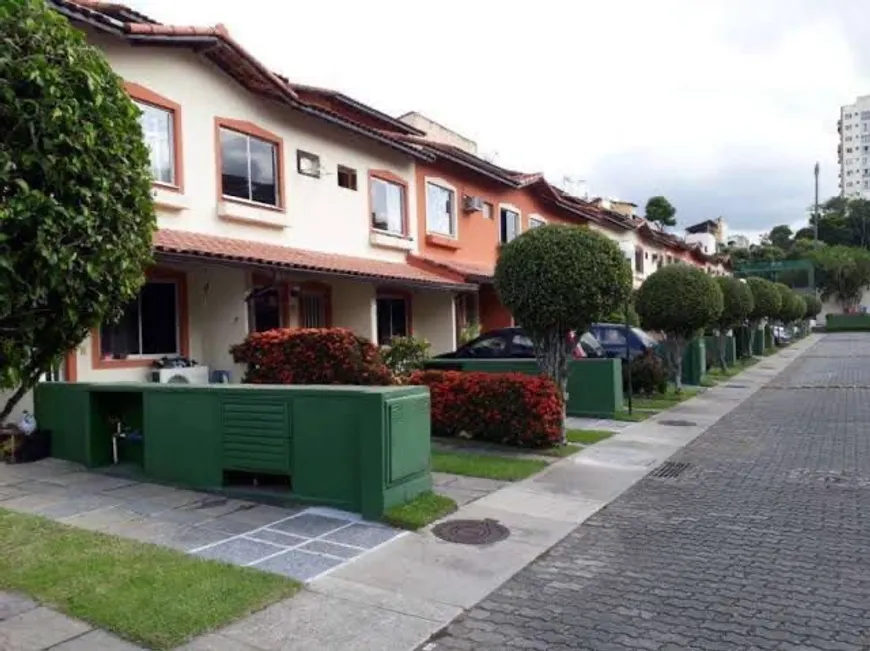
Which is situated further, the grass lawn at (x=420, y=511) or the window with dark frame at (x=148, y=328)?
the window with dark frame at (x=148, y=328)

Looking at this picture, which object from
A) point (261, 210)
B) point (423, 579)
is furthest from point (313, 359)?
point (423, 579)

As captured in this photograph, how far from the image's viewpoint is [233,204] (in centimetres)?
1298

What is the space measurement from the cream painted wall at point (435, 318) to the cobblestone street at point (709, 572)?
1052 cm

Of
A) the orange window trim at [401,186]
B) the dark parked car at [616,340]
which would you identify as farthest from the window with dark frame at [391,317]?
the dark parked car at [616,340]

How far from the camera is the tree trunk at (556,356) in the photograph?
1088 cm

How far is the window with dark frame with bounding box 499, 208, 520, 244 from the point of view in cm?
2372

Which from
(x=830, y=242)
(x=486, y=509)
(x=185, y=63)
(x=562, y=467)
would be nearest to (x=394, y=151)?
(x=185, y=63)

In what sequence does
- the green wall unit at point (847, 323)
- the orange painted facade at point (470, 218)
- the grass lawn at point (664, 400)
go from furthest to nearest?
the green wall unit at point (847, 323)
the orange painted facade at point (470, 218)
the grass lawn at point (664, 400)

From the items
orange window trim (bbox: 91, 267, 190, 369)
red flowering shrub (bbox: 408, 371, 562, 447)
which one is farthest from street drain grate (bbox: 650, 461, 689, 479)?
orange window trim (bbox: 91, 267, 190, 369)

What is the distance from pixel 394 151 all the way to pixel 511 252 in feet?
26.7

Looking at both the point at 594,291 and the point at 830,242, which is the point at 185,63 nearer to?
the point at 594,291

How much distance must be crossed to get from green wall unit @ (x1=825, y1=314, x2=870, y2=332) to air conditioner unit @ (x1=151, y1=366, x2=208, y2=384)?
65.7m

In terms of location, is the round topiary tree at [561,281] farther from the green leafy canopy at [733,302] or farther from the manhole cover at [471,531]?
the green leafy canopy at [733,302]

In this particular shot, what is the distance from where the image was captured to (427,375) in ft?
37.4
